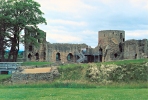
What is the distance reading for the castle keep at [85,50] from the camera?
248ft

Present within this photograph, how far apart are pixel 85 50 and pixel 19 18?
28407mm

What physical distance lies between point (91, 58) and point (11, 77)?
149 ft

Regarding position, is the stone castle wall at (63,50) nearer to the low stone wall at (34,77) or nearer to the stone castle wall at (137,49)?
the stone castle wall at (137,49)

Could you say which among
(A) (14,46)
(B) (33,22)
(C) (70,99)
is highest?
(B) (33,22)

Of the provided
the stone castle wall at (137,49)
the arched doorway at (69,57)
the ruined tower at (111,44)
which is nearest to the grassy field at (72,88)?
the stone castle wall at (137,49)

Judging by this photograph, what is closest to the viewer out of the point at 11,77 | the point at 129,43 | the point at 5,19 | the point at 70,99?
the point at 70,99

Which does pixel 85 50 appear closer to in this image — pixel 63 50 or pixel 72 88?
pixel 63 50

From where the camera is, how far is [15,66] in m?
45.0

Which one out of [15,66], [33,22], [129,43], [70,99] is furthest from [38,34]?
[70,99]

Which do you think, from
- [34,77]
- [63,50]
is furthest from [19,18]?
[63,50]

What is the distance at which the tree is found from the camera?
5562 cm

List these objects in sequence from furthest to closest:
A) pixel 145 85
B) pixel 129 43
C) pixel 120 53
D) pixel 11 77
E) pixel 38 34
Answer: pixel 120 53 < pixel 129 43 < pixel 38 34 < pixel 11 77 < pixel 145 85

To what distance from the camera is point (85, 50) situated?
8056 centimetres

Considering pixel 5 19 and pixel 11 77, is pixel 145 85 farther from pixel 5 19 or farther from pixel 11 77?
pixel 5 19
